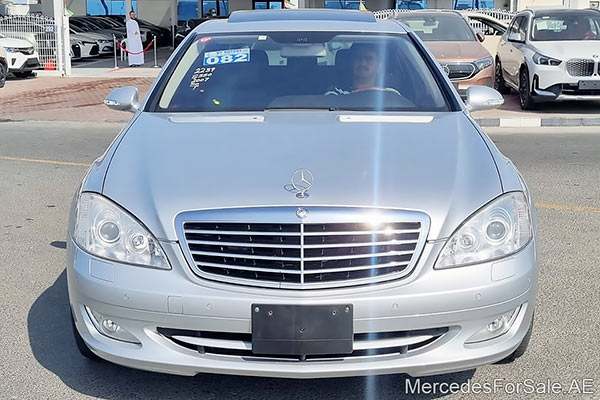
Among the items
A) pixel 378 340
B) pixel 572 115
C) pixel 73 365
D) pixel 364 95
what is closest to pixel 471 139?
pixel 364 95

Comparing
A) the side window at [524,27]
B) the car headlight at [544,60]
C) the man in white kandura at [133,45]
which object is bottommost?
the man in white kandura at [133,45]

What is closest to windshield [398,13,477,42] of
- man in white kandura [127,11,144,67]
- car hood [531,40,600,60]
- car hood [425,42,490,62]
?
car hood [425,42,490,62]

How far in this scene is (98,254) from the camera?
3.16 m

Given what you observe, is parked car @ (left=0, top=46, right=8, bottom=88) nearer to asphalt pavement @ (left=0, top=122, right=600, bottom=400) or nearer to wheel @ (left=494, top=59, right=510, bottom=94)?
asphalt pavement @ (left=0, top=122, right=600, bottom=400)

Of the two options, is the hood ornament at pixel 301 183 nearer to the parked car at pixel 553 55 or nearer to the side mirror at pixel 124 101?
the side mirror at pixel 124 101

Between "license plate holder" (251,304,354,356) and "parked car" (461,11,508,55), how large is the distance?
1673cm

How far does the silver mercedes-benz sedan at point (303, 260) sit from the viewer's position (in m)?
2.98

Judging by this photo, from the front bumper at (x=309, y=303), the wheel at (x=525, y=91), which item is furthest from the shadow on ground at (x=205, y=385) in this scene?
the wheel at (x=525, y=91)

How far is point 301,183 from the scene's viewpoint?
3174 millimetres

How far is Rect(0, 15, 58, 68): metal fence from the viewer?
20.9 meters

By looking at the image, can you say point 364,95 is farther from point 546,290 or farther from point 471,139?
point 546,290

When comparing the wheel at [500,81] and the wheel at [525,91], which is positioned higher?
the wheel at [525,91]

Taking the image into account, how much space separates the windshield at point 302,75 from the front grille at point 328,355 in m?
1.53

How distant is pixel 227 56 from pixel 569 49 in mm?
9416
